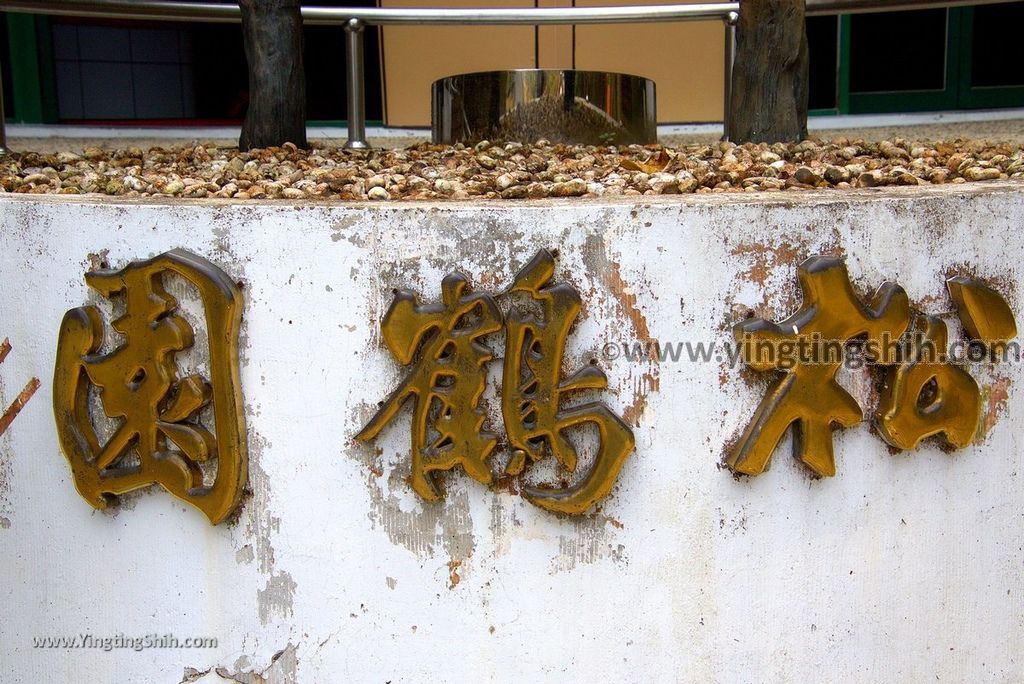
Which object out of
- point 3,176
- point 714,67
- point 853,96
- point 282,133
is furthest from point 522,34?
Result: point 3,176

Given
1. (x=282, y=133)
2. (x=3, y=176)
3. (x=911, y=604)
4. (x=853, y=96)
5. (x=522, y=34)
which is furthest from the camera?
(x=853, y=96)

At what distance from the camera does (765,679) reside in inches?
71.2

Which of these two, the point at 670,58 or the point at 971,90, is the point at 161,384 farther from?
the point at 971,90

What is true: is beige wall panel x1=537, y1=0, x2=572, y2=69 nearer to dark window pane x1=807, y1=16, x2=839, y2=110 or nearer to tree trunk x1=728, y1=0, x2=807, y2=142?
dark window pane x1=807, y1=16, x2=839, y2=110

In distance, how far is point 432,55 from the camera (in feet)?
15.4

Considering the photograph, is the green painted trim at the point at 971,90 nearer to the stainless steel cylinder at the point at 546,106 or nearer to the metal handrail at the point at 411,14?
the metal handrail at the point at 411,14

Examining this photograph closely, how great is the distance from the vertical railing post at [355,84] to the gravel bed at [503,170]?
661mm

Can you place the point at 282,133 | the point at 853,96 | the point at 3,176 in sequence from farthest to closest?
the point at 853,96, the point at 282,133, the point at 3,176

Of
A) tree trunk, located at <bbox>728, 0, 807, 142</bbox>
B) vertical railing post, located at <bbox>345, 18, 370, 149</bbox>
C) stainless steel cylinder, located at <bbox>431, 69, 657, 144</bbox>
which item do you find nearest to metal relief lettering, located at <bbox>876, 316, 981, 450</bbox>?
tree trunk, located at <bbox>728, 0, 807, 142</bbox>

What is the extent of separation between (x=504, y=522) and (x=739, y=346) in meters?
0.50

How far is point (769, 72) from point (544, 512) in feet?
4.69

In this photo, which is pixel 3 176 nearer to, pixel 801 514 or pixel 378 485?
pixel 378 485

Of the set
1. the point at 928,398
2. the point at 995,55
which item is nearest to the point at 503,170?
the point at 928,398

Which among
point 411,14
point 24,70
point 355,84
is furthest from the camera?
point 24,70
